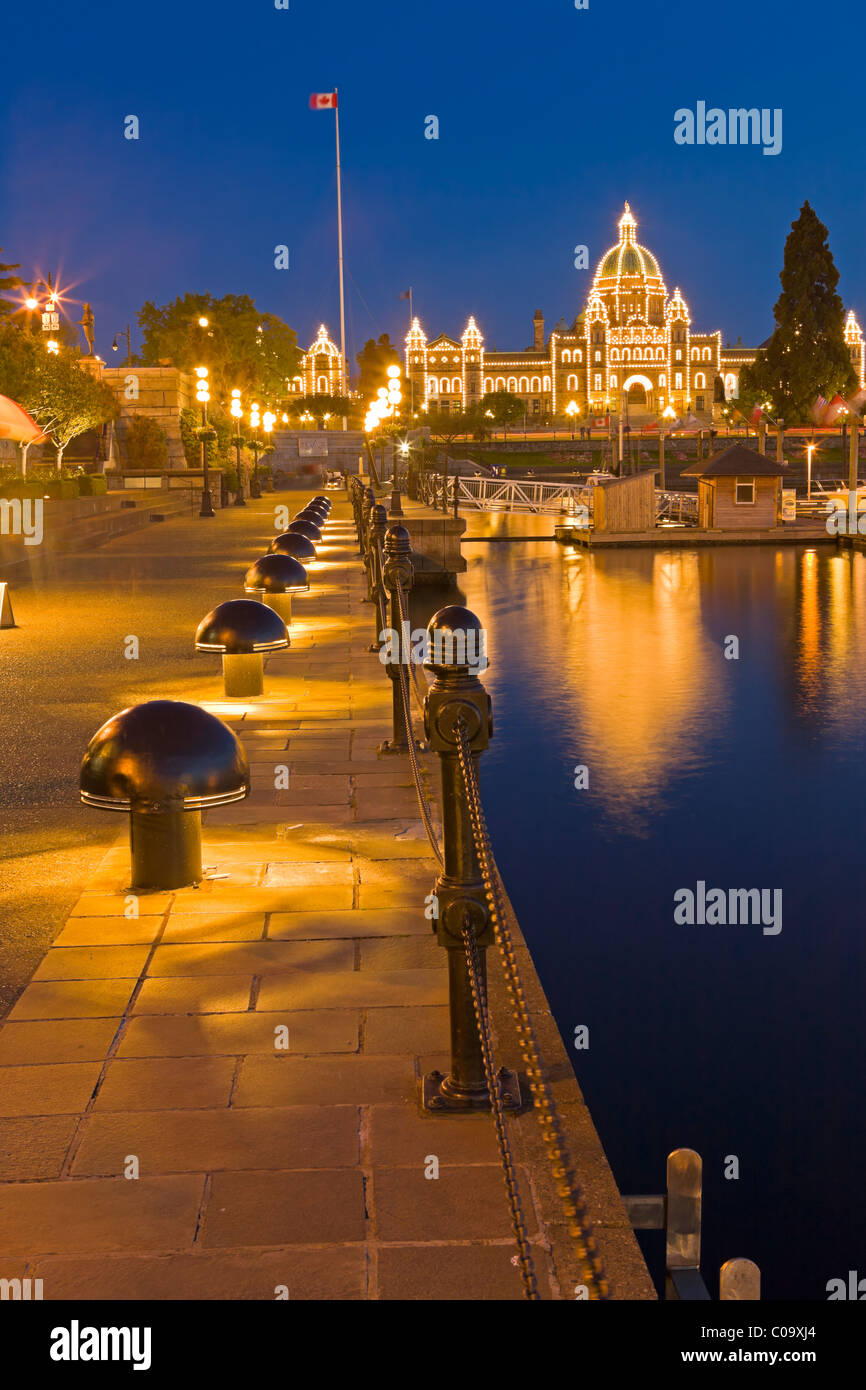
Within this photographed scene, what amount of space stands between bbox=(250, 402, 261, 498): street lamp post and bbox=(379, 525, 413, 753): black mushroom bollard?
51.4 m

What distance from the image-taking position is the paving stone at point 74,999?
5332 mm

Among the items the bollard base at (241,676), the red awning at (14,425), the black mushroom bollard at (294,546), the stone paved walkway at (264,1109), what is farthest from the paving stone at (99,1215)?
the black mushroom bollard at (294,546)

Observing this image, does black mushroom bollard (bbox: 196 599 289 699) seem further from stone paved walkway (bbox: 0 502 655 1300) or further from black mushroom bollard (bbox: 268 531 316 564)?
black mushroom bollard (bbox: 268 531 316 564)

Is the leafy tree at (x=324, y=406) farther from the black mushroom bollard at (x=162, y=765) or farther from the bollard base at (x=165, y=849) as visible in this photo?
the black mushroom bollard at (x=162, y=765)

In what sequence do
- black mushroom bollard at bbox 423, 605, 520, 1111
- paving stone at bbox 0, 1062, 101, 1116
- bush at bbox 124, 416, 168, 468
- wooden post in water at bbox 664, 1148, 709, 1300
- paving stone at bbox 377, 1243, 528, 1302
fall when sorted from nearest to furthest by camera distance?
paving stone at bbox 377, 1243, 528, 1302 < wooden post in water at bbox 664, 1148, 709, 1300 < black mushroom bollard at bbox 423, 605, 520, 1111 < paving stone at bbox 0, 1062, 101, 1116 < bush at bbox 124, 416, 168, 468

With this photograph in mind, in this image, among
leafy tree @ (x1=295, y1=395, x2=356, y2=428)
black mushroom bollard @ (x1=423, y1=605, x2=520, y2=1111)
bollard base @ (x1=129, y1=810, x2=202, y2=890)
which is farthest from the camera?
leafy tree @ (x1=295, y1=395, x2=356, y2=428)

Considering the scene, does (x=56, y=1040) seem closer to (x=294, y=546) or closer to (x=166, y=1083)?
(x=166, y=1083)

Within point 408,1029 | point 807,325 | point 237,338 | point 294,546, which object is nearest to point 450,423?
point 237,338

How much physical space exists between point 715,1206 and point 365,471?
7055 cm

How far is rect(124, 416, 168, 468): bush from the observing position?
60375 millimetres

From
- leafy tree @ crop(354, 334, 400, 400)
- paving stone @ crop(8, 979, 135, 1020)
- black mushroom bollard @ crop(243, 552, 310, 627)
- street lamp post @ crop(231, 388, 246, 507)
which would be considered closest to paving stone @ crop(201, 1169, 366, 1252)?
paving stone @ crop(8, 979, 135, 1020)

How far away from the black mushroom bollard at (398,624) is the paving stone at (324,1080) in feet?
15.3

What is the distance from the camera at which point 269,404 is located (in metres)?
94.8
